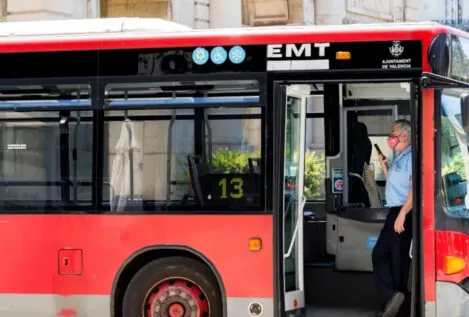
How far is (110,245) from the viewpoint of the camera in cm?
691

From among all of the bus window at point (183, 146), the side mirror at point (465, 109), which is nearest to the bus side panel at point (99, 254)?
the bus window at point (183, 146)

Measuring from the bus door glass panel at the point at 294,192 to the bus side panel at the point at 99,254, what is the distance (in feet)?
1.18

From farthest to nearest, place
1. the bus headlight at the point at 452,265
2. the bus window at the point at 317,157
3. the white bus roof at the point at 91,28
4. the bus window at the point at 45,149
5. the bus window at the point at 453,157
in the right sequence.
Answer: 1. the bus window at the point at 317,157
2. the white bus roof at the point at 91,28
3. the bus window at the point at 45,149
4. the bus window at the point at 453,157
5. the bus headlight at the point at 452,265

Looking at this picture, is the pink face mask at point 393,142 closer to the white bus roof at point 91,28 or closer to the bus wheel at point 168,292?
the bus wheel at point 168,292

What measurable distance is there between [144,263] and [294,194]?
1534 millimetres

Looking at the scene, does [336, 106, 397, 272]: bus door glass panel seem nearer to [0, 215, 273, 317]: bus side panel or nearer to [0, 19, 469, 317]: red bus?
[0, 19, 469, 317]: red bus

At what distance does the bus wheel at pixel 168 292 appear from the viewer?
6.91 meters

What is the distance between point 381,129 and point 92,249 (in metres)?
3.46

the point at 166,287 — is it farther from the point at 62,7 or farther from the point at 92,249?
the point at 62,7

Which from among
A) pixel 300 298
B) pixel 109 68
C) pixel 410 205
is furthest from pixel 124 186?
Result: pixel 410 205

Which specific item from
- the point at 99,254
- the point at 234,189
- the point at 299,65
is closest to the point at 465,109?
the point at 299,65

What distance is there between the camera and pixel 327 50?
263 inches

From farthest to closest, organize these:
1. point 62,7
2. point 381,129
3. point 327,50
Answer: point 62,7
point 381,129
point 327,50

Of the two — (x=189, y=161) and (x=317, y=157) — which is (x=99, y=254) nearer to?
(x=189, y=161)
